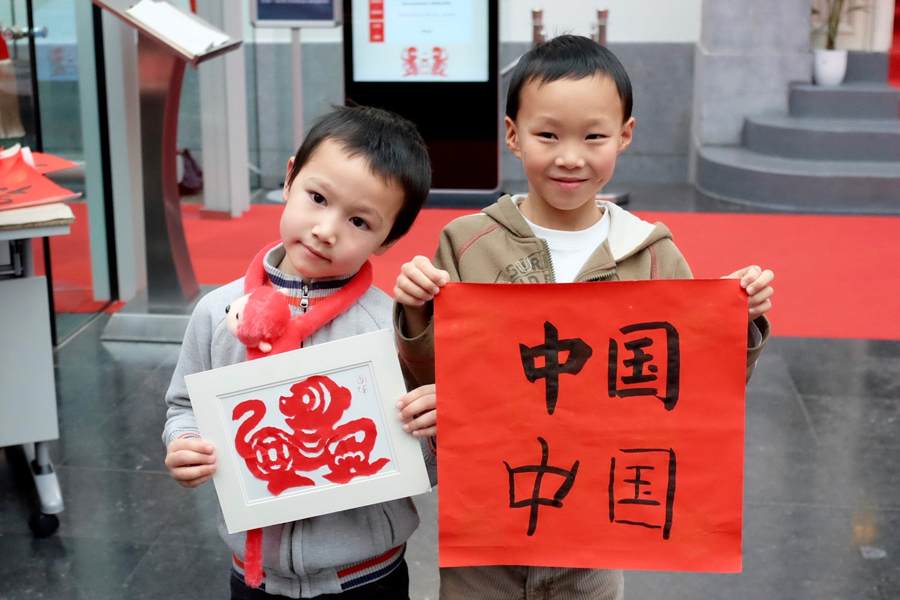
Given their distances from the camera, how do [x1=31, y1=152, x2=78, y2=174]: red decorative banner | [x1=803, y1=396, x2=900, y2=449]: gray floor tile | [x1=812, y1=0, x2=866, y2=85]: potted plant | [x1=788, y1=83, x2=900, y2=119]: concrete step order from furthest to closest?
[x1=812, y1=0, x2=866, y2=85]: potted plant
[x1=788, y1=83, x2=900, y2=119]: concrete step
[x1=803, y1=396, x2=900, y2=449]: gray floor tile
[x1=31, y1=152, x2=78, y2=174]: red decorative banner

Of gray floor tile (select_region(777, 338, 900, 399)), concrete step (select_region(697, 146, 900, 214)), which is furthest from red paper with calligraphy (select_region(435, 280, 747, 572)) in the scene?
concrete step (select_region(697, 146, 900, 214))

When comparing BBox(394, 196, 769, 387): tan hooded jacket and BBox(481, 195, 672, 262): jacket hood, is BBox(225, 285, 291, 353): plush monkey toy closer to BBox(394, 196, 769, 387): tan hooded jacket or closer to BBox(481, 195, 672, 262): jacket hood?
BBox(394, 196, 769, 387): tan hooded jacket

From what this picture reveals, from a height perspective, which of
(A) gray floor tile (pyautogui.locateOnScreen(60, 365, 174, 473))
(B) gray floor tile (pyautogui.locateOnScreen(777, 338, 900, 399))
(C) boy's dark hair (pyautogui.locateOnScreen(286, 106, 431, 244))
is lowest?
(A) gray floor tile (pyautogui.locateOnScreen(60, 365, 174, 473))

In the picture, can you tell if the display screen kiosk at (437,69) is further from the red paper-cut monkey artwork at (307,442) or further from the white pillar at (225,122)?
the red paper-cut monkey artwork at (307,442)

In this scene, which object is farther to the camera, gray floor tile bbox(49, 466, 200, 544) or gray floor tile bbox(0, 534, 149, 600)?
gray floor tile bbox(49, 466, 200, 544)

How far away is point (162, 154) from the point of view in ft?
12.1

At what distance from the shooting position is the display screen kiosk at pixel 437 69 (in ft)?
19.0

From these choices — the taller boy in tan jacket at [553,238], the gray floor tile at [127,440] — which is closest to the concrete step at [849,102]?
the gray floor tile at [127,440]

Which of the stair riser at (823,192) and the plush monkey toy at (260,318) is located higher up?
the plush monkey toy at (260,318)

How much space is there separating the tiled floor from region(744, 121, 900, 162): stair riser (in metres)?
3.17

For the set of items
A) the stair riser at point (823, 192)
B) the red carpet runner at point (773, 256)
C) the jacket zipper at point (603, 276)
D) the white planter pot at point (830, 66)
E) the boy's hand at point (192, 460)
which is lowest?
the red carpet runner at point (773, 256)

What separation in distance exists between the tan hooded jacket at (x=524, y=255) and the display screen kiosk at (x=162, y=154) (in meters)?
2.22

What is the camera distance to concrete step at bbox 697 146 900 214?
589 centimetres

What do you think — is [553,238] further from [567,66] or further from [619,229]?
[567,66]
